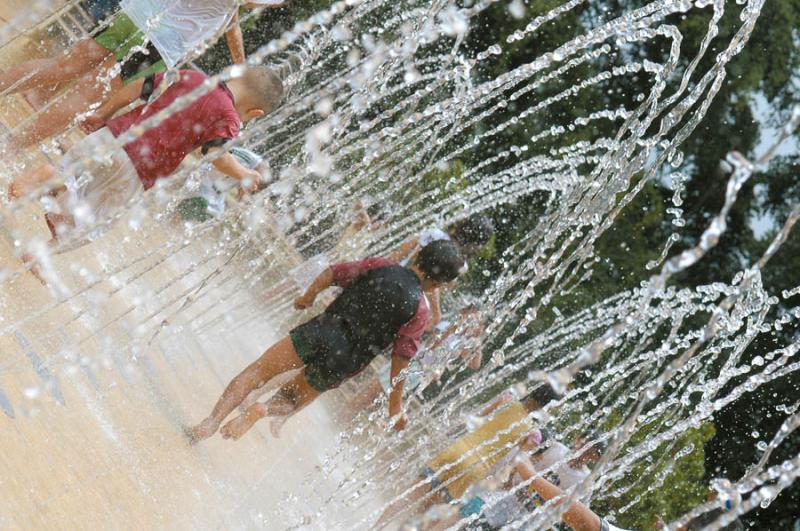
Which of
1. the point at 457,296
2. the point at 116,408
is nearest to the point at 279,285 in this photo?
the point at 116,408

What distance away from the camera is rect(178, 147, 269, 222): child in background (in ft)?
16.8

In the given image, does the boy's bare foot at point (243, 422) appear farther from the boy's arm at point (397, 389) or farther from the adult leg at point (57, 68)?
the adult leg at point (57, 68)

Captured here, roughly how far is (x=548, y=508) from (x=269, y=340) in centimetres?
222

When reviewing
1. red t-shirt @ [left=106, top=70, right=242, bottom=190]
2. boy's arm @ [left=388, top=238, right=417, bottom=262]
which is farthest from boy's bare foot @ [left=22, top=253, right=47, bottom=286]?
boy's arm @ [left=388, top=238, right=417, bottom=262]

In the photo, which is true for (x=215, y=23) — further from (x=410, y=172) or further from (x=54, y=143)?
(x=410, y=172)

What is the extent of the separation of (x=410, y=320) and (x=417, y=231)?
4.23 m

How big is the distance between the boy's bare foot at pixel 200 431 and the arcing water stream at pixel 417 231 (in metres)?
0.29

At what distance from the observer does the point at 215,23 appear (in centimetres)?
403

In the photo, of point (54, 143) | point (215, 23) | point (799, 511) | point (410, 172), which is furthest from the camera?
point (799, 511)

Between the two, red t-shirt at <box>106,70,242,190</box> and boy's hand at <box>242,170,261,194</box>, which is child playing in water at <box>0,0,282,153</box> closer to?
red t-shirt at <box>106,70,242,190</box>

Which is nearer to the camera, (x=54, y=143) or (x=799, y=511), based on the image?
(x=54, y=143)

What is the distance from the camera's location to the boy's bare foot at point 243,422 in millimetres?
3905

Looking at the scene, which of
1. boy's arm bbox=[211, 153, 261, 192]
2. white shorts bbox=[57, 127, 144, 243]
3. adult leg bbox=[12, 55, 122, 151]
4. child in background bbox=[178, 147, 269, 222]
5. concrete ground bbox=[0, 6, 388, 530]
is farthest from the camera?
child in background bbox=[178, 147, 269, 222]

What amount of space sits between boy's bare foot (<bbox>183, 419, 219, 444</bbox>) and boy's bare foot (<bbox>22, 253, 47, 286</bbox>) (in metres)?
0.71
